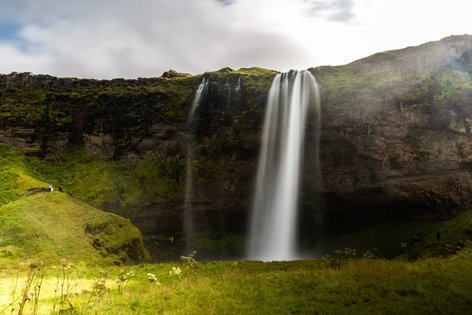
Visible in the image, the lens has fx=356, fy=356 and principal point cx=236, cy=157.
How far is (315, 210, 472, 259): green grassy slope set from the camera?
37625 millimetres

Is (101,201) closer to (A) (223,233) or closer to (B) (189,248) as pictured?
(B) (189,248)

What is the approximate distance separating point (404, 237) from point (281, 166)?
1919 cm

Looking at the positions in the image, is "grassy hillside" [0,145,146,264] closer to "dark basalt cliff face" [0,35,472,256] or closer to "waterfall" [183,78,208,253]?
"dark basalt cliff face" [0,35,472,256]

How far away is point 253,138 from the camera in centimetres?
5519

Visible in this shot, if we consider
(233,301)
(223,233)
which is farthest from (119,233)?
(233,301)

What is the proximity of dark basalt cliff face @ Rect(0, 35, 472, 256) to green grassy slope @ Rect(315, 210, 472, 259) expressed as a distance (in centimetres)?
171

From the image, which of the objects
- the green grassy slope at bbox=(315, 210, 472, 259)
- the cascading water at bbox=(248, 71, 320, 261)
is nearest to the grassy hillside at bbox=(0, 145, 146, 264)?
the cascading water at bbox=(248, 71, 320, 261)

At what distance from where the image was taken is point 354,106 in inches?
1943

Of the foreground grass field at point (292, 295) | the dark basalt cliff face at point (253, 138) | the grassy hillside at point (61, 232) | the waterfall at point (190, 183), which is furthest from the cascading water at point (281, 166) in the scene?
the foreground grass field at point (292, 295)

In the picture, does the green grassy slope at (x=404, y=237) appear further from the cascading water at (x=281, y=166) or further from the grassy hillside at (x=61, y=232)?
the grassy hillside at (x=61, y=232)

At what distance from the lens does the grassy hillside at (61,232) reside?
3000 centimetres

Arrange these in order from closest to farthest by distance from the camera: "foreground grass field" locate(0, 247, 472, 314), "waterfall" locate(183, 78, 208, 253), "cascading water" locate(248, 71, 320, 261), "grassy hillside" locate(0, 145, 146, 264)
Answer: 1. "foreground grass field" locate(0, 247, 472, 314)
2. "grassy hillside" locate(0, 145, 146, 264)
3. "cascading water" locate(248, 71, 320, 261)
4. "waterfall" locate(183, 78, 208, 253)

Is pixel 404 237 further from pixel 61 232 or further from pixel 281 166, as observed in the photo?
pixel 61 232

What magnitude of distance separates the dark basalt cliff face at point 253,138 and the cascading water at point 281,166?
169cm
